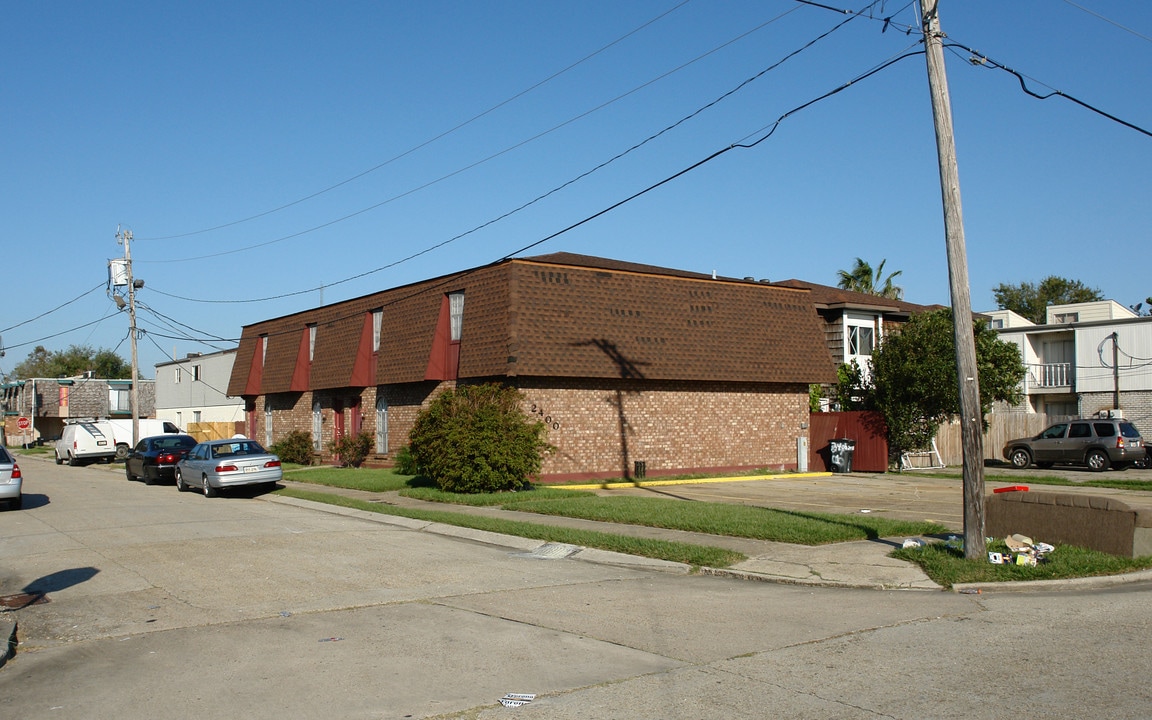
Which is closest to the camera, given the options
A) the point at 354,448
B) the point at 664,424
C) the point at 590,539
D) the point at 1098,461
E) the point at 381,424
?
the point at 590,539

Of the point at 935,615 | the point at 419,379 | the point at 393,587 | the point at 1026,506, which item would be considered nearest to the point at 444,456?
the point at 419,379

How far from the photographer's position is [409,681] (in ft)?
24.1

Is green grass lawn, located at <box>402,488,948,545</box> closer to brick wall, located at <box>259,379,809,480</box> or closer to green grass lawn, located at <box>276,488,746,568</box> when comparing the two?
green grass lawn, located at <box>276,488,746,568</box>

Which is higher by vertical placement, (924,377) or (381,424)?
(924,377)

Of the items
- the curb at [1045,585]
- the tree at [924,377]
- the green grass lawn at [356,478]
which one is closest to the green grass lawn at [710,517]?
the curb at [1045,585]

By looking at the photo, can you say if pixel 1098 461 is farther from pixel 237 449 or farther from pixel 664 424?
pixel 237 449

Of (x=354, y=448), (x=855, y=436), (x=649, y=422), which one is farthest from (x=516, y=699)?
(x=855, y=436)

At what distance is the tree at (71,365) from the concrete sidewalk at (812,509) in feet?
356

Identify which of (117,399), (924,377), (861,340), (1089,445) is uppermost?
(861,340)

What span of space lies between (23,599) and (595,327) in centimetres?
1729

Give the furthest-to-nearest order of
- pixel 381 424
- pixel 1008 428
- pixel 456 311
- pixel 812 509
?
1. pixel 1008 428
2. pixel 381 424
3. pixel 456 311
4. pixel 812 509

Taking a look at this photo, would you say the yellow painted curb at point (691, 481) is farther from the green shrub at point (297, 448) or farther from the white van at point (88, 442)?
the white van at point (88, 442)

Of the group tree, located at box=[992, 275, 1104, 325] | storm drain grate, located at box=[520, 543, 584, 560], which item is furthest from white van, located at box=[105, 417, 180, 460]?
tree, located at box=[992, 275, 1104, 325]

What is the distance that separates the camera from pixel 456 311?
2842cm
